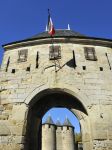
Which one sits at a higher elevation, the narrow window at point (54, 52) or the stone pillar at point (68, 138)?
the narrow window at point (54, 52)

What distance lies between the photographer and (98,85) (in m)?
8.12

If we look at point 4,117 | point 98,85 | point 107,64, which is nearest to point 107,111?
point 98,85

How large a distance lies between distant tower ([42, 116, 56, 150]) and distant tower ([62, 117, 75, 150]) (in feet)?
4.65

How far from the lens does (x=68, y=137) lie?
90.0 ft

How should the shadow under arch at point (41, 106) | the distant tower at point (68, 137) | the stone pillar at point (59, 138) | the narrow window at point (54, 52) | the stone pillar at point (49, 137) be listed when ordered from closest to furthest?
1. the shadow under arch at point (41, 106)
2. the narrow window at point (54, 52)
3. the stone pillar at point (49, 137)
4. the distant tower at point (68, 137)
5. the stone pillar at point (59, 138)

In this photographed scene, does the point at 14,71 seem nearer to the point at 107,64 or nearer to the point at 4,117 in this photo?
the point at 4,117

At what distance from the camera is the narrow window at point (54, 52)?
8938 mm

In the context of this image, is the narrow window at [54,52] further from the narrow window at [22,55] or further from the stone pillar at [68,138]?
the stone pillar at [68,138]

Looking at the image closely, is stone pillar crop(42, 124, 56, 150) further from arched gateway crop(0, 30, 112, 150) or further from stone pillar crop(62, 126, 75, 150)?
arched gateway crop(0, 30, 112, 150)

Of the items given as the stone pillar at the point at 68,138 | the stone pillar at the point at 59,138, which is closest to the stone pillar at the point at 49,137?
the stone pillar at the point at 59,138

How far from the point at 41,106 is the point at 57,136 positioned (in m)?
20.7

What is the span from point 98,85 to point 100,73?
0.69 m

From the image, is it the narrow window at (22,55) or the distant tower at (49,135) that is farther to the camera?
the distant tower at (49,135)

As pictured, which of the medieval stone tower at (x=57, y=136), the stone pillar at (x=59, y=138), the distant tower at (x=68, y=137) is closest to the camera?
the medieval stone tower at (x=57, y=136)
